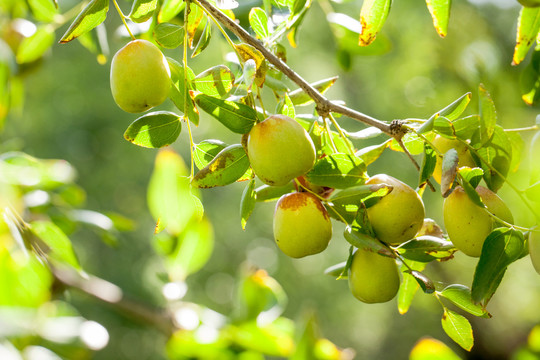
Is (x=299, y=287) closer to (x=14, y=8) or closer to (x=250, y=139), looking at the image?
(x=14, y=8)

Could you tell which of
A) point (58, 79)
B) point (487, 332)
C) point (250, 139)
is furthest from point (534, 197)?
point (487, 332)

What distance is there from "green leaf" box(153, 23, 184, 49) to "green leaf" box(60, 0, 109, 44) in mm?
58

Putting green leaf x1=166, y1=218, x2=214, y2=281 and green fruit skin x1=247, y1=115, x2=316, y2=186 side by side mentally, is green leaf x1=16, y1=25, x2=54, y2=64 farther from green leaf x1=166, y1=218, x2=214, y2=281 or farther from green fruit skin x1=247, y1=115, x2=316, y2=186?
green fruit skin x1=247, y1=115, x2=316, y2=186

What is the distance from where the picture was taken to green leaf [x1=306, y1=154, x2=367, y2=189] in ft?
1.59

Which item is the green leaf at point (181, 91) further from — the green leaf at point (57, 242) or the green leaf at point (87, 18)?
the green leaf at point (57, 242)

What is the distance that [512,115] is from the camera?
2.70 m

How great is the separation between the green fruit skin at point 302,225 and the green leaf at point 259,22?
6.9 inches

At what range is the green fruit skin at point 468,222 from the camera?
18.7 inches

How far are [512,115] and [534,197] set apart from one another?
248cm

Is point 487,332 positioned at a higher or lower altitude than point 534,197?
lower

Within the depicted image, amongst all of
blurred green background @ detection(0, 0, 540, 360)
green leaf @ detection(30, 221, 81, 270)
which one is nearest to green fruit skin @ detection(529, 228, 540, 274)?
green leaf @ detection(30, 221, 81, 270)

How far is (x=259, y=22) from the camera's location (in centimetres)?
54

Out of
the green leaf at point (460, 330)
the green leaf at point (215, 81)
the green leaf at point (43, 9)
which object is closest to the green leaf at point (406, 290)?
the green leaf at point (460, 330)

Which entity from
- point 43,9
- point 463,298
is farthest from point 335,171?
point 43,9
